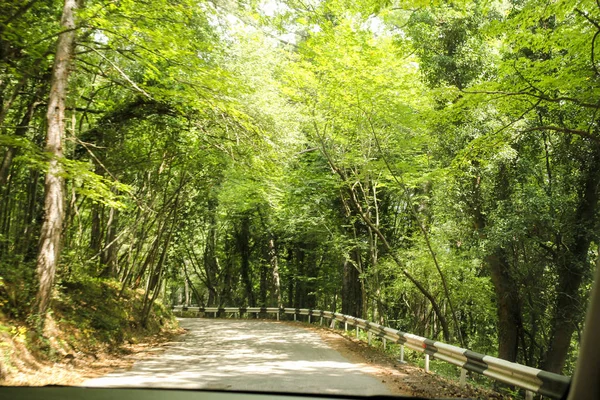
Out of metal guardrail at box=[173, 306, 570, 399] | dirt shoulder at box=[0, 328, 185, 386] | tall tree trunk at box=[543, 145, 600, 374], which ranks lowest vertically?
dirt shoulder at box=[0, 328, 185, 386]

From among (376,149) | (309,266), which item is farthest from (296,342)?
(309,266)

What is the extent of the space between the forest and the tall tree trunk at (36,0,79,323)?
3 cm

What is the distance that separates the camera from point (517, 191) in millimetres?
10047

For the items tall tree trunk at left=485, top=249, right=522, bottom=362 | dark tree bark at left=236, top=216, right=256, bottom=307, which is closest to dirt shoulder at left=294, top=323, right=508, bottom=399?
tall tree trunk at left=485, top=249, right=522, bottom=362

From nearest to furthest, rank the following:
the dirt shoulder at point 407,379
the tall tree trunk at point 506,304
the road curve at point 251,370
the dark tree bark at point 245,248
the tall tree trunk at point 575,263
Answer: the road curve at point 251,370 → the dirt shoulder at point 407,379 → the tall tree trunk at point 575,263 → the tall tree trunk at point 506,304 → the dark tree bark at point 245,248

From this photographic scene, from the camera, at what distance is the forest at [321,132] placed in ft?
22.8

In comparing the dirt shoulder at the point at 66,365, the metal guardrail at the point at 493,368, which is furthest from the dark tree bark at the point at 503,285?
the dirt shoulder at the point at 66,365

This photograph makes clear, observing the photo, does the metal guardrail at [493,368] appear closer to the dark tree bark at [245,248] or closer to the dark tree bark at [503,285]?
the dark tree bark at [503,285]

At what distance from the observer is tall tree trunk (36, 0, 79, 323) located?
6.66 meters

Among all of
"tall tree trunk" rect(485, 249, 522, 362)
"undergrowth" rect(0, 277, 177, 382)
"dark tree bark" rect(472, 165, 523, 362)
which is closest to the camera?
"undergrowth" rect(0, 277, 177, 382)

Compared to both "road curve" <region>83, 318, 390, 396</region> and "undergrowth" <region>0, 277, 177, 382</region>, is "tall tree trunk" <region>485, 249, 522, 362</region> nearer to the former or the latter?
"road curve" <region>83, 318, 390, 396</region>

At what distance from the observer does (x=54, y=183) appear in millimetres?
6754

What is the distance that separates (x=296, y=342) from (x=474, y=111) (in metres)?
7.66

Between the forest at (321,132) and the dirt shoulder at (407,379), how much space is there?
3.08 metres
